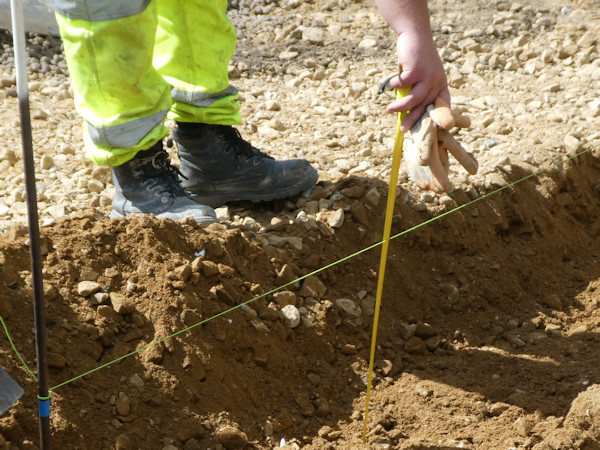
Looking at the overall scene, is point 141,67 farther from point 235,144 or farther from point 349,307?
point 349,307

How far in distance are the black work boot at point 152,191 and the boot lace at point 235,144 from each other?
32 cm

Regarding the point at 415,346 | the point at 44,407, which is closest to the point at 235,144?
the point at 415,346

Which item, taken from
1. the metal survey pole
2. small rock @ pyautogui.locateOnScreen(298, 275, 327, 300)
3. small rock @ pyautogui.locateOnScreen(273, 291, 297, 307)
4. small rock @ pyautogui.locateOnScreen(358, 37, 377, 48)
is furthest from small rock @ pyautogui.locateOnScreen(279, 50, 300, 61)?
the metal survey pole

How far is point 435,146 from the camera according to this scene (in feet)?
7.00

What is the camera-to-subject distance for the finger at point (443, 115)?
2057 mm

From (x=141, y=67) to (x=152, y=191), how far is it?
520 mm

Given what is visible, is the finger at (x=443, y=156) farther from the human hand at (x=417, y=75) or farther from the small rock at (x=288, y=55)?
the small rock at (x=288, y=55)

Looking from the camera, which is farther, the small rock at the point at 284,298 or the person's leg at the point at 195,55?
the person's leg at the point at 195,55

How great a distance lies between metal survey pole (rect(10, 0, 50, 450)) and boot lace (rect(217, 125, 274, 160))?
1471mm

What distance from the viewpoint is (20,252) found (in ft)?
8.40

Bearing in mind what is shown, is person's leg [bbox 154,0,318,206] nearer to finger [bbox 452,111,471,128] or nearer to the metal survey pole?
finger [bbox 452,111,471,128]

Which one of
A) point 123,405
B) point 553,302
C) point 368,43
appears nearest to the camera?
point 123,405

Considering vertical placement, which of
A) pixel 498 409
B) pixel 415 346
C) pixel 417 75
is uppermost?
pixel 417 75

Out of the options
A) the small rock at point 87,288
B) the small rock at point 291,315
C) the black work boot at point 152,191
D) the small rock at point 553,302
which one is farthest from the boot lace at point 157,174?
the small rock at point 553,302
